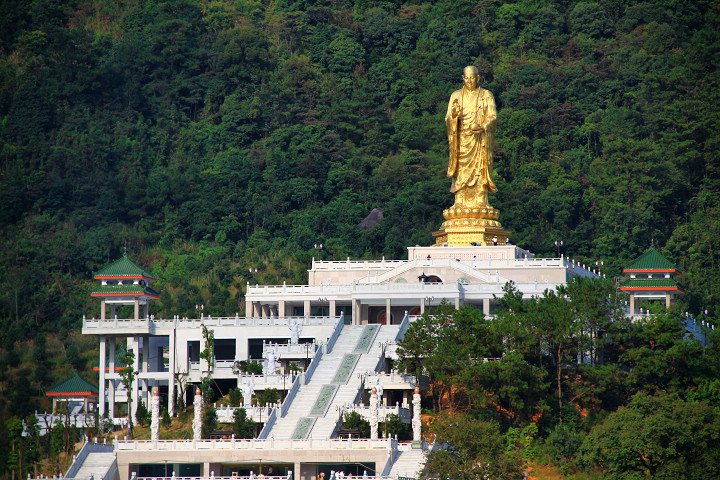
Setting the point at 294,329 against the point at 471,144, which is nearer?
the point at 294,329

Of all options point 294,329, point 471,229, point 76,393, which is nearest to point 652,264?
point 471,229

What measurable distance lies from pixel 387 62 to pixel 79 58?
58.9 feet

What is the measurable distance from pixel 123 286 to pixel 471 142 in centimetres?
1520

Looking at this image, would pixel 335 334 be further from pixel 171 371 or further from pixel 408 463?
pixel 408 463

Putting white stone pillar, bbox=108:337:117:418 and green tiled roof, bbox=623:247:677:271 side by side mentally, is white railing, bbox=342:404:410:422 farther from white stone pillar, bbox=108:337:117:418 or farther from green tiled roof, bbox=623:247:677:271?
green tiled roof, bbox=623:247:677:271

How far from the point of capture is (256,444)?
39.2 m

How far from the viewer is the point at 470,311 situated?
144ft

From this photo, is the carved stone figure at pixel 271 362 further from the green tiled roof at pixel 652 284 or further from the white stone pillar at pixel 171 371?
the green tiled roof at pixel 652 284

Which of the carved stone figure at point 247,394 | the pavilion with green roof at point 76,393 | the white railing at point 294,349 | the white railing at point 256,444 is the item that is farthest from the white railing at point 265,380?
the pavilion with green roof at point 76,393

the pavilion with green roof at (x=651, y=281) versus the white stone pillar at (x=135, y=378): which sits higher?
the pavilion with green roof at (x=651, y=281)

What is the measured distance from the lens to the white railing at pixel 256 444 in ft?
127

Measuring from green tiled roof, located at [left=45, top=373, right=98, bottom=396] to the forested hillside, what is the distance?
5454mm

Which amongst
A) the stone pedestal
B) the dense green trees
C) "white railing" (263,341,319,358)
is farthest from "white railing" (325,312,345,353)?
the stone pedestal

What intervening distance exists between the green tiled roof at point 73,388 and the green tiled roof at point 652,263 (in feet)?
62.1
